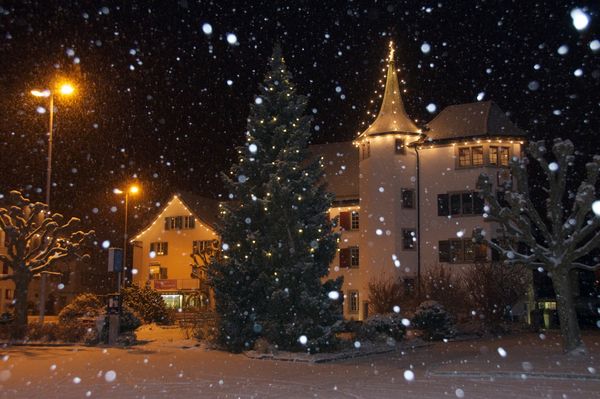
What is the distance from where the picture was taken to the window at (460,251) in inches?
1670

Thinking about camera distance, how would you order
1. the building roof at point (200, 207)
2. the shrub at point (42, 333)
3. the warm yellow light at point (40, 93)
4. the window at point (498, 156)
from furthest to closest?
the building roof at point (200, 207) < the window at point (498, 156) < the shrub at point (42, 333) < the warm yellow light at point (40, 93)

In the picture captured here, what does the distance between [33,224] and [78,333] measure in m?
5.62

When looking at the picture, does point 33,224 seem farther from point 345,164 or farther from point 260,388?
point 345,164

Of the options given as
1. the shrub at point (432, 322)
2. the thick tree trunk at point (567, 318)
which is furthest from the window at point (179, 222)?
the thick tree trunk at point (567, 318)

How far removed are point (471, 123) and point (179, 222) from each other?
89.2 ft

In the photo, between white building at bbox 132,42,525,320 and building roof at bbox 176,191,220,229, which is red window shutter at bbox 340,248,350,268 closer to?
white building at bbox 132,42,525,320

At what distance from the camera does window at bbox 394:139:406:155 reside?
148 feet

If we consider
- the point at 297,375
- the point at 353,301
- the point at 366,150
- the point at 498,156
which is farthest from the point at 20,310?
the point at 498,156

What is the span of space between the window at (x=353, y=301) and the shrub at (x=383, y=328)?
18.2m

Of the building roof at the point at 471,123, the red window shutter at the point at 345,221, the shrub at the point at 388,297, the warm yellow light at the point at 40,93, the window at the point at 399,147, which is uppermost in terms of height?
the building roof at the point at 471,123

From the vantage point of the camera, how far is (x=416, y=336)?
31156 mm

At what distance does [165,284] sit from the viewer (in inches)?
2265

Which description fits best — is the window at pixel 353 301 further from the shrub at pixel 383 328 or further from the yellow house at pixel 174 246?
the shrub at pixel 383 328

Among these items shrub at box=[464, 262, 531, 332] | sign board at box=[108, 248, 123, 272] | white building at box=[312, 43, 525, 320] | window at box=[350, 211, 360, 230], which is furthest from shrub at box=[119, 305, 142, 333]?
window at box=[350, 211, 360, 230]
